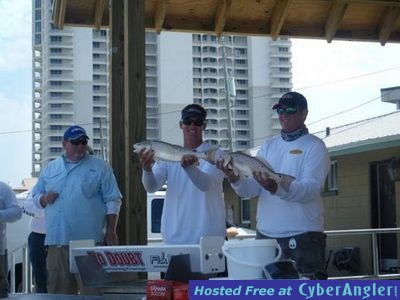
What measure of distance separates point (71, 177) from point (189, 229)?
1.17 metres

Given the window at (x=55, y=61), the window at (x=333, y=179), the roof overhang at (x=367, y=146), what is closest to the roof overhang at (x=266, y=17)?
the roof overhang at (x=367, y=146)

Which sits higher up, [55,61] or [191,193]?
[55,61]

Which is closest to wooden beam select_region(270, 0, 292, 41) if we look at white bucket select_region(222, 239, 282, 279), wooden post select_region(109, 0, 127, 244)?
wooden post select_region(109, 0, 127, 244)

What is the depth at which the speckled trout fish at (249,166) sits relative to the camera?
11.9 feet

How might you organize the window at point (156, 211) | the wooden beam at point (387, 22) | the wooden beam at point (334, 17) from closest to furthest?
the wooden beam at point (334, 17)
the wooden beam at point (387, 22)
the window at point (156, 211)

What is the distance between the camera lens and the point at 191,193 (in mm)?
4445

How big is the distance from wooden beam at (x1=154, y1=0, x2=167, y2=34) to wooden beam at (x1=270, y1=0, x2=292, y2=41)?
1.09 meters

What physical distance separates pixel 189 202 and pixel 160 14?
2.37 metres

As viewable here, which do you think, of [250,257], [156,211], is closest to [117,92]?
[250,257]

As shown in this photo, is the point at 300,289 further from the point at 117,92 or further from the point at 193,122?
the point at 117,92

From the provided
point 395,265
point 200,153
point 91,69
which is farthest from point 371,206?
point 91,69

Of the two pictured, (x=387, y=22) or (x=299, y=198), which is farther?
(x=387, y=22)

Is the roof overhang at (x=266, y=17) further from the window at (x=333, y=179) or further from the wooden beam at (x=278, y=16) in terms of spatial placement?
the window at (x=333, y=179)

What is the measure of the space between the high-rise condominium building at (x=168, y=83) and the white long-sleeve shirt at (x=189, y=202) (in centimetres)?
2889
